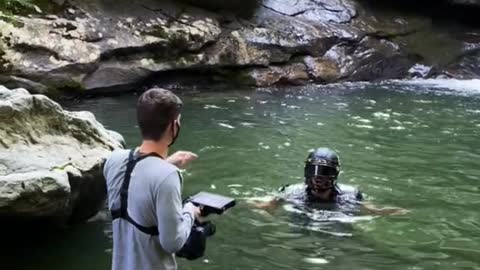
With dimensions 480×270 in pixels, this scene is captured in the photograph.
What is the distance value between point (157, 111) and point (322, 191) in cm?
402

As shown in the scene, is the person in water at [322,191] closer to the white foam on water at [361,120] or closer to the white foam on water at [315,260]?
the white foam on water at [315,260]

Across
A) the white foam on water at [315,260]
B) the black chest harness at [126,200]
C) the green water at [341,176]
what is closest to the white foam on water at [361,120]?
the green water at [341,176]

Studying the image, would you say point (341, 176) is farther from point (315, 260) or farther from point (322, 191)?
point (315, 260)

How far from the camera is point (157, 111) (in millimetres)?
3410

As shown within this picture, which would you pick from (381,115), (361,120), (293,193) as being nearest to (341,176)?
(293,193)

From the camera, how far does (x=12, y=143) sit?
5.90 metres

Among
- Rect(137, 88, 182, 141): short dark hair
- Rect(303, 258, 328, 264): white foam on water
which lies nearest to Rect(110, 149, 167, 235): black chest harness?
Rect(137, 88, 182, 141): short dark hair

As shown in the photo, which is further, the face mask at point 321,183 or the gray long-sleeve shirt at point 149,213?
the face mask at point 321,183

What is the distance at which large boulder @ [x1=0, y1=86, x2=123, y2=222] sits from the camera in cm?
527

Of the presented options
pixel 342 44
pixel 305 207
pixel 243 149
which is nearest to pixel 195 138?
pixel 243 149

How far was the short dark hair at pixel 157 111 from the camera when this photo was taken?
3.41 m

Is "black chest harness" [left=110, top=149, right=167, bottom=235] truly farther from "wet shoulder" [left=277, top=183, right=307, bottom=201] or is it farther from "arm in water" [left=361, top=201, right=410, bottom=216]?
"arm in water" [left=361, top=201, right=410, bottom=216]

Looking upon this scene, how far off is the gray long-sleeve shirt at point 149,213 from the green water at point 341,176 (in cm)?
221

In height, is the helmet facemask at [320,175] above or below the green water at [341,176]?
above
